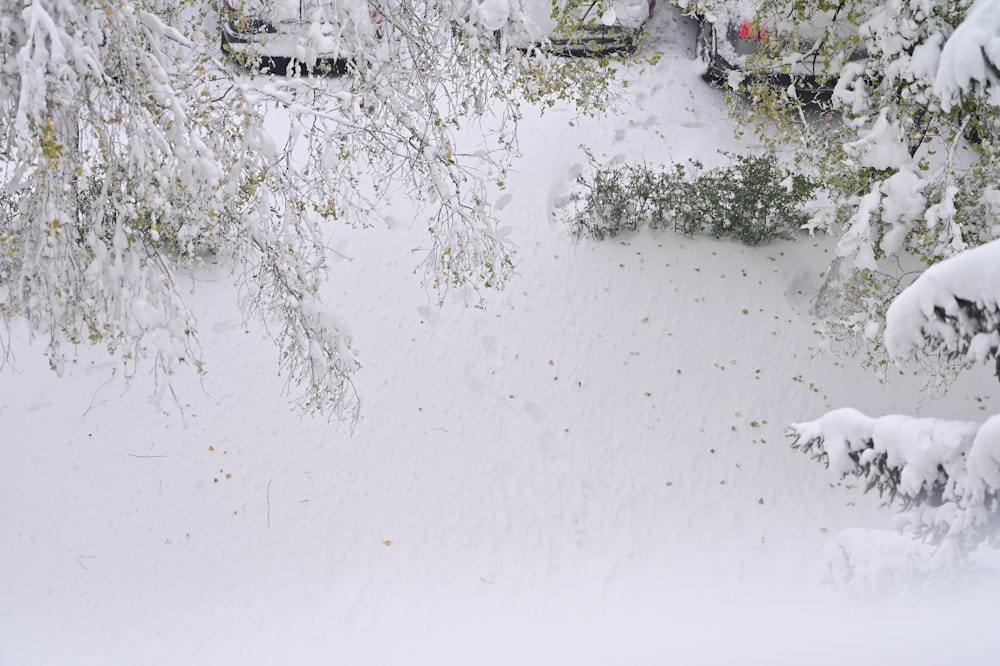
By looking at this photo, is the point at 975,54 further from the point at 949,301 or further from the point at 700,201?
the point at 700,201

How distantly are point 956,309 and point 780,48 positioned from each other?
4.03m

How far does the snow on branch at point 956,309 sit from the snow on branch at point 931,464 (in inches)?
14.2

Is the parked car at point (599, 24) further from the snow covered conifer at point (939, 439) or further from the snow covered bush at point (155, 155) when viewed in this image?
the snow covered conifer at point (939, 439)

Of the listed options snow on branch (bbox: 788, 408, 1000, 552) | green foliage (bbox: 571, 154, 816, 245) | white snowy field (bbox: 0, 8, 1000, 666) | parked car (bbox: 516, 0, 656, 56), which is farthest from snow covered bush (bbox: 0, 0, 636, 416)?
snow on branch (bbox: 788, 408, 1000, 552)

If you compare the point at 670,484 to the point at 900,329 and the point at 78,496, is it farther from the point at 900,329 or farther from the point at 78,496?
the point at 78,496

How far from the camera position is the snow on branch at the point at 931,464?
2732 millimetres

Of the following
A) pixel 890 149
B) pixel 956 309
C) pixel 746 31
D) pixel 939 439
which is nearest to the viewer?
pixel 956 309

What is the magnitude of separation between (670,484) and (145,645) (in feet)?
13.2

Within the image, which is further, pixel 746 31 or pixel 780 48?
pixel 746 31

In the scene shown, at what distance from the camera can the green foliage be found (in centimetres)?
639

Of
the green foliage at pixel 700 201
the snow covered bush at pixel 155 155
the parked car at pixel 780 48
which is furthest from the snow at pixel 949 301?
the green foliage at pixel 700 201

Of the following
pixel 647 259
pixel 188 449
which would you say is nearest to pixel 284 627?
pixel 188 449

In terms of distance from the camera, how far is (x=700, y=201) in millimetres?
6605

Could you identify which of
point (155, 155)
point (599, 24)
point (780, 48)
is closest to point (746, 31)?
point (780, 48)
